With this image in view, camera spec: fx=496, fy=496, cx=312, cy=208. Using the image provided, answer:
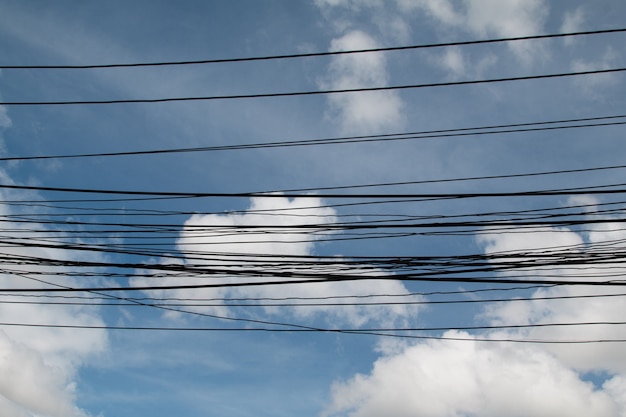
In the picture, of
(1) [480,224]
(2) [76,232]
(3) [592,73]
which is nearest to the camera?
(3) [592,73]

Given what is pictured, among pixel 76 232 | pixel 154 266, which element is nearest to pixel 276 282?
pixel 154 266

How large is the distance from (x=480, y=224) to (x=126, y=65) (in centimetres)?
430

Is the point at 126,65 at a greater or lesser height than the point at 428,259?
greater

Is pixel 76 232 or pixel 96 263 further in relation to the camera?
pixel 76 232

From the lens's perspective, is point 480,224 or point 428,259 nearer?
point 480,224

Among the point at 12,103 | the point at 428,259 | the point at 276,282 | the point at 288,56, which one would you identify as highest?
the point at 288,56

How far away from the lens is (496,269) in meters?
5.63

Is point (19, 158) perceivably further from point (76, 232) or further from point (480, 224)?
point (480, 224)

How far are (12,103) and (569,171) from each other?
6609mm

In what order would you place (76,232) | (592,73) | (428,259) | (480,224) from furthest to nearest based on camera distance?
(76,232) < (428,259) < (480,224) < (592,73)

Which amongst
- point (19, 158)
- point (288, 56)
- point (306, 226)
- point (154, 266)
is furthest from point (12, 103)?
point (306, 226)

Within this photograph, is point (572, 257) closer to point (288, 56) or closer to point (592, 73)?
point (592, 73)

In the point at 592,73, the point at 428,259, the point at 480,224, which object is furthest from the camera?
the point at 428,259

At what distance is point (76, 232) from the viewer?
6.63m
